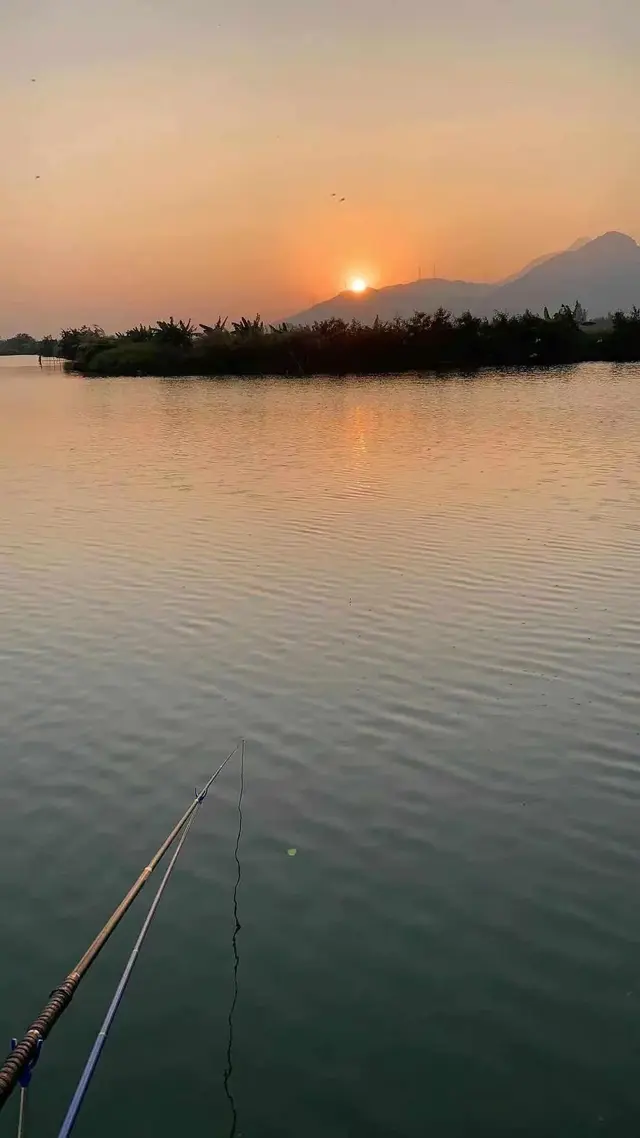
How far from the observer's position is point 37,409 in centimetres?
5116

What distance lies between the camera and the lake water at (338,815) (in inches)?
191

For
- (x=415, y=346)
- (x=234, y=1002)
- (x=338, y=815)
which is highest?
(x=415, y=346)

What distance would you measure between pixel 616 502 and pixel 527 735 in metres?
12.0

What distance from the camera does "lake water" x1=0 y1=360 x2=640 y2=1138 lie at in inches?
191

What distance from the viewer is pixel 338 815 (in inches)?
291

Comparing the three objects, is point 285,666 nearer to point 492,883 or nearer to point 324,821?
point 324,821

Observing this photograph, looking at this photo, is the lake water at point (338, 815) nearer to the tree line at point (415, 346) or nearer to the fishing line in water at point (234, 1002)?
the fishing line in water at point (234, 1002)

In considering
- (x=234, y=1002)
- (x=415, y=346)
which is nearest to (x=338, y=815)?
(x=234, y=1002)

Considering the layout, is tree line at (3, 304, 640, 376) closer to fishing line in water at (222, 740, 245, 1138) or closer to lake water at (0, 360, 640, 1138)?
lake water at (0, 360, 640, 1138)

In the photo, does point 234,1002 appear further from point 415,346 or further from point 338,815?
point 415,346

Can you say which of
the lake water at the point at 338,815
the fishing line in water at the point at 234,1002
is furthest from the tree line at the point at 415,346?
the fishing line in water at the point at 234,1002

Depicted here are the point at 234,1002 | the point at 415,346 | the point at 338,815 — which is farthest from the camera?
the point at 415,346

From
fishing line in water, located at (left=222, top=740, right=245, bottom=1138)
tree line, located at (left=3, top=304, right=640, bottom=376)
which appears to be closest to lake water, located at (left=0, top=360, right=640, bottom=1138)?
fishing line in water, located at (left=222, top=740, right=245, bottom=1138)

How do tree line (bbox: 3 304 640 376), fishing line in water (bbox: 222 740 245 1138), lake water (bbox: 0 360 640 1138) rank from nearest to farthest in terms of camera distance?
fishing line in water (bbox: 222 740 245 1138) < lake water (bbox: 0 360 640 1138) < tree line (bbox: 3 304 640 376)
